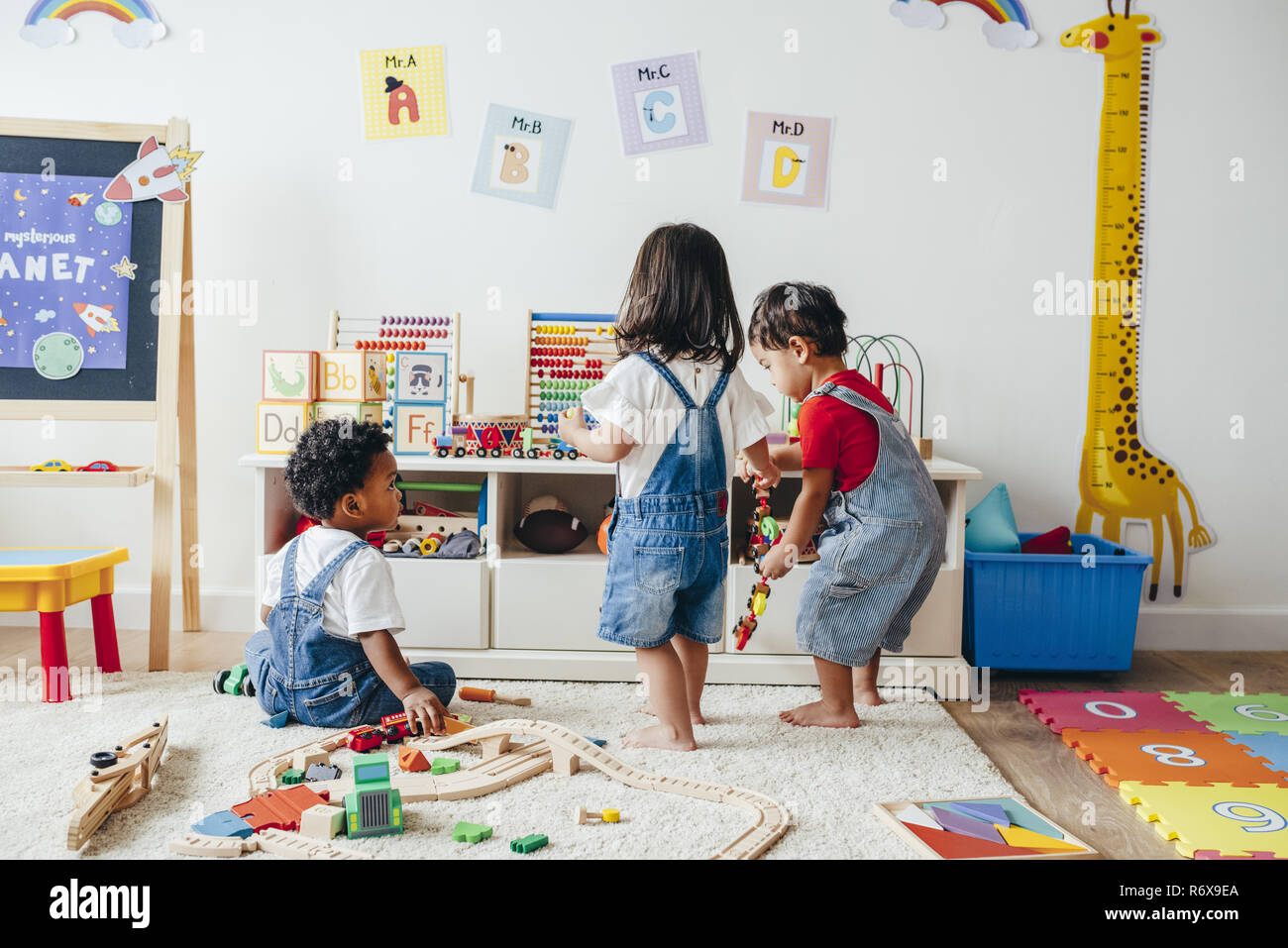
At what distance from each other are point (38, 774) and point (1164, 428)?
9.19ft

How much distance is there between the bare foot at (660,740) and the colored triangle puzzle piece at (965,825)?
1.61 feet

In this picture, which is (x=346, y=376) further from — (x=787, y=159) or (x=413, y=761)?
(x=787, y=159)

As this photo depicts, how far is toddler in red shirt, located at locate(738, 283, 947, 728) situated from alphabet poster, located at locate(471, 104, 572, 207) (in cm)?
97

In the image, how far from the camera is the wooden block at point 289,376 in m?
2.47

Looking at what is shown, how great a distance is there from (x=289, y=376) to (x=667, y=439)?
3.66 feet

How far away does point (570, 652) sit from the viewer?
242 centimetres

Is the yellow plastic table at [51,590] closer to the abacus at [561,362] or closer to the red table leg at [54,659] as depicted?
the red table leg at [54,659]

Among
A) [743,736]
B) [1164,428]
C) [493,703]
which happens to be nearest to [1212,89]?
[1164,428]

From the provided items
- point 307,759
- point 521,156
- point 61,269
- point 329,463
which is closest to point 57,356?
point 61,269

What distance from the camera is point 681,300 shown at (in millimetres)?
1835

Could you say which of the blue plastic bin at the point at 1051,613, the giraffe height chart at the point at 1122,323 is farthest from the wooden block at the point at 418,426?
the giraffe height chart at the point at 1122,323

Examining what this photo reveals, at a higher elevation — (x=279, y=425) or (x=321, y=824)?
(x=279, y=425)

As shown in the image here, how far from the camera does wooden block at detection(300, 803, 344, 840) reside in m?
1.46

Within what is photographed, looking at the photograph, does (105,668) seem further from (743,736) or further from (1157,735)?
(1157,735)
